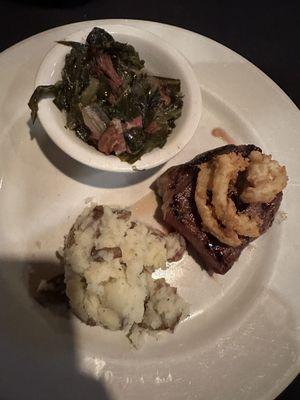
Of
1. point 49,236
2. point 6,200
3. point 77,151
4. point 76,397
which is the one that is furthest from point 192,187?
point 76,397

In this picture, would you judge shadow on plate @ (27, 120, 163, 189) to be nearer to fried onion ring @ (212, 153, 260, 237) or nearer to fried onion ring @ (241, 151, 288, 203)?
fried onion ring @ (212, 153, 260, 237)

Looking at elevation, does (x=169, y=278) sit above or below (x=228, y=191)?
below

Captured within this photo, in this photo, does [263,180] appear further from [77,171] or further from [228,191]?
[77,171]

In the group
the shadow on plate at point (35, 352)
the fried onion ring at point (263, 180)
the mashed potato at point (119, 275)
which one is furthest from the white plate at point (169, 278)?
the fried onion ring at point (263, 180)

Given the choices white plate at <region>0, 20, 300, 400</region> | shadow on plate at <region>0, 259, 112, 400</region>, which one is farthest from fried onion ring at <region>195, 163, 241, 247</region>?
shadow on plate at <region>0, 259, 112, 400</region>

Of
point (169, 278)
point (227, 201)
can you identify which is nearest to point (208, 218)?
point (227, 201)

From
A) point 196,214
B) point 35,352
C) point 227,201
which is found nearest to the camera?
point 35,352

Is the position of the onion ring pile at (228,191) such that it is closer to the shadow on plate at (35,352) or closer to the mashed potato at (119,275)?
the mashed potato at (119,275)
